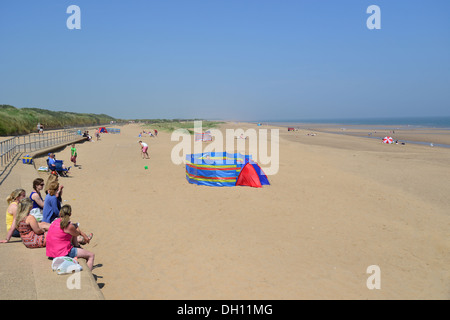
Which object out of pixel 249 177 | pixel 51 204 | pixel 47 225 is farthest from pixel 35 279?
pixel 249 177

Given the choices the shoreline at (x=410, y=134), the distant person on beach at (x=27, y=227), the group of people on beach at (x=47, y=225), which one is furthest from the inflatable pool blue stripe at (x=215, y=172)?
the shoreline at (x=410, y=134)

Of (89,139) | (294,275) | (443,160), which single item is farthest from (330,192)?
(89,139)

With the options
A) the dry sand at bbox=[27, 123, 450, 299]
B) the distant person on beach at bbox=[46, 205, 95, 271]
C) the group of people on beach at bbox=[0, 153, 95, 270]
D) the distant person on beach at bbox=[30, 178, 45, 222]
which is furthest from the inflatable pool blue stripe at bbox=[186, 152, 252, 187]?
the distant person on beach at bbox=[46, 205, 95, 271]

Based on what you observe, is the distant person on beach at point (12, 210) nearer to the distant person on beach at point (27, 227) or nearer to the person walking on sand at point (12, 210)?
the person walking on sand at point (12, 210)

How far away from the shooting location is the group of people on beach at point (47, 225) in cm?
595

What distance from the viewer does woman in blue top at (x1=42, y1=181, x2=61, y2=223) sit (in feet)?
23.9

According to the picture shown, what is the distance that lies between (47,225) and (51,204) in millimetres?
469

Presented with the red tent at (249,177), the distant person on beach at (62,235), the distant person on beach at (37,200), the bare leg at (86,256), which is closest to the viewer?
the distant person on beach at (62,235)

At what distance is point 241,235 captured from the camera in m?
9.17

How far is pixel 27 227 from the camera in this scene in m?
6.69

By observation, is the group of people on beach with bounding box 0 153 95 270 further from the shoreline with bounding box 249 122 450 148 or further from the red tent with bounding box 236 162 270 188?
the shoreline with bounding box 249 122 450 148

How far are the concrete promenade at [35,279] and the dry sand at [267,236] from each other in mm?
918
